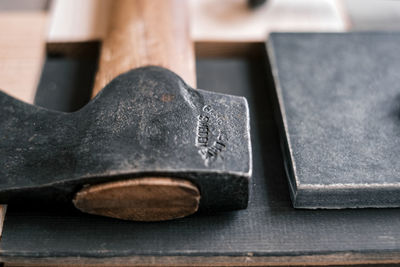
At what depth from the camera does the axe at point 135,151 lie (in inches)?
28.6

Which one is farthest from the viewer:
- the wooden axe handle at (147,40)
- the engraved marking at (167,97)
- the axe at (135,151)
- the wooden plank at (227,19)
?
the wooden plank at (227,19)

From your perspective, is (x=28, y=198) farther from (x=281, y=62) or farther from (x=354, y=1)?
(x=354, y=1)

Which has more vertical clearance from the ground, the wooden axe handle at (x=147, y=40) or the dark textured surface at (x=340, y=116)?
the wooden axe handle at (x=147, y=40)

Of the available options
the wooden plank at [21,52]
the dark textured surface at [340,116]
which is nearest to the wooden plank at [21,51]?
the wooden plank at [21,52]

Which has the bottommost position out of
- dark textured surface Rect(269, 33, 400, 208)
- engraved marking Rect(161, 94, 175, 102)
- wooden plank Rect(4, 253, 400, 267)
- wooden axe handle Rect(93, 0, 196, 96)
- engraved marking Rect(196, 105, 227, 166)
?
wooden plank Rect(4, 253, 400, 267)

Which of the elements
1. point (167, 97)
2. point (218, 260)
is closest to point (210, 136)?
point (167, 97)

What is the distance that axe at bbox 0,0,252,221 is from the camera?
726 mm

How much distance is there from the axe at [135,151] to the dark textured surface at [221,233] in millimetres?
43

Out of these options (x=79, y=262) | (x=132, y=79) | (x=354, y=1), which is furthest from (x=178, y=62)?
(x=354, y=1)

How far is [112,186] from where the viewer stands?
0.72m

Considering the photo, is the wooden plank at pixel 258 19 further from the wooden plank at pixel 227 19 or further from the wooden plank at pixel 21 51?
the wooden plank at pixel 21 51

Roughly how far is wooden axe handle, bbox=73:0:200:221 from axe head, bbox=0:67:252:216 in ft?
Answer: 0.07

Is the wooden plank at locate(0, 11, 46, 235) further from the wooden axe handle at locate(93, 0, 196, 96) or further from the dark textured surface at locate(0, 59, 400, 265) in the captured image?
the dark textured surface at locate(0, 59, 400, 265)


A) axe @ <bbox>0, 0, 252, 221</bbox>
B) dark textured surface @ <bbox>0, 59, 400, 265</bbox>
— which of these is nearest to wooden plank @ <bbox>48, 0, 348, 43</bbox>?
axe @ <bbox>0, 0, 252, 221</bbox>
